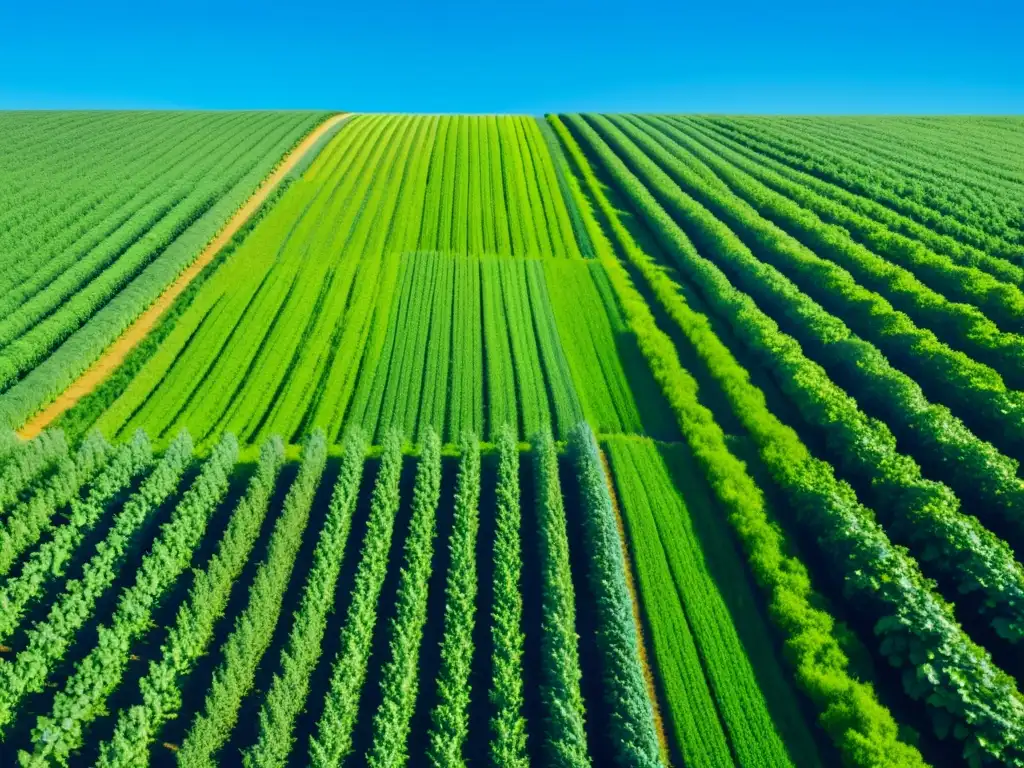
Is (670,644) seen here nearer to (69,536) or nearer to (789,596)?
(789,596)

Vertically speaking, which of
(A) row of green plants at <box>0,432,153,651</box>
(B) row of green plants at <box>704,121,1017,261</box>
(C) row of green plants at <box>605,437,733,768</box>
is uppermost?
(B) row of green plants at <box>704,121,1017,261</box>

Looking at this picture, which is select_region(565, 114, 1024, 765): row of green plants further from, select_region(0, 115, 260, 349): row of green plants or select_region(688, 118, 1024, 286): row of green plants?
select_region(0, 115, 260, 349): row of green plants

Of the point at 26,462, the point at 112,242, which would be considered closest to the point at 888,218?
the point at 26,462

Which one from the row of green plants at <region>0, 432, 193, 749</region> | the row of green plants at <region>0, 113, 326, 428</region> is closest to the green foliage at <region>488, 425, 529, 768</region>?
the row of green plants at <region>0, 432, 193, 749</region>

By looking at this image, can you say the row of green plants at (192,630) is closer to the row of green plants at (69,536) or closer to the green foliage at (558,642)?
the row of green plants at (69,536)


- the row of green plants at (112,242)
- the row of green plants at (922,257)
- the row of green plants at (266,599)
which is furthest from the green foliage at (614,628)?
the row of green plants at (112,242)
